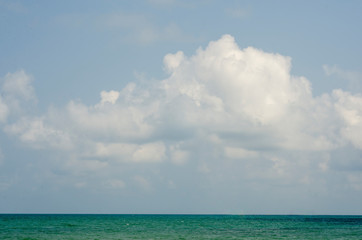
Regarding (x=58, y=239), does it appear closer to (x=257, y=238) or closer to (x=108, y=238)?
(x=108, y=238)

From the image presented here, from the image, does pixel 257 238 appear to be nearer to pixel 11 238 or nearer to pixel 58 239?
pixel 58 239

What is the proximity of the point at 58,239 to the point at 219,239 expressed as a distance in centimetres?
2402

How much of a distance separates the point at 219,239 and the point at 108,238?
17253 millimetres

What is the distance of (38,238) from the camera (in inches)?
2522

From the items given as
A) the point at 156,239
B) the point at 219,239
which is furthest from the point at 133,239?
the point at 219,239

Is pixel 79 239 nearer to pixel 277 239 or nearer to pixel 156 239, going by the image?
pixel 156 239

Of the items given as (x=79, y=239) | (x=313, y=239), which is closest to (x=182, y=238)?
(x=79, y=239)

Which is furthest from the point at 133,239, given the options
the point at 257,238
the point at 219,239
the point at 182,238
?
the point at 257,238

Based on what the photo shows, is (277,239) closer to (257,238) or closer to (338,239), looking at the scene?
(257,238)

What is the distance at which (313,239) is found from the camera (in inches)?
2495

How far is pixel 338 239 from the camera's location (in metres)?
63.9

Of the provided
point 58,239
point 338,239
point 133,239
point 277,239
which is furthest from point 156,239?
point 338,239

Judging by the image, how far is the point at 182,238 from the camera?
6391cm

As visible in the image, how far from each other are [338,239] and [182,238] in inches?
939
